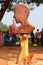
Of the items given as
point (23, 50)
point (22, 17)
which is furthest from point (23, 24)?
point (23, 50)

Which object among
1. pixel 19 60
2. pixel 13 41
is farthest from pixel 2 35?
pixel 19 60

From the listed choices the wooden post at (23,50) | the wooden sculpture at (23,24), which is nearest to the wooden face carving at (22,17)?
the wooden sculpture at (23,24)

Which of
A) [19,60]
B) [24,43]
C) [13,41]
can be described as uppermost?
[24,43]

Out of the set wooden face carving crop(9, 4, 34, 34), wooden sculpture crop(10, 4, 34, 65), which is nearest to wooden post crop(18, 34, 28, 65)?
wooden sculpture crop(10, 4, 34, 65)

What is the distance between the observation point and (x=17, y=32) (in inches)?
158

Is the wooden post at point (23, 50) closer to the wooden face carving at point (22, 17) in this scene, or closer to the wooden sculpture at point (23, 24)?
the wooden sculpture at point (23, 24)

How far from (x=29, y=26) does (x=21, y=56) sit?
0.49 meters

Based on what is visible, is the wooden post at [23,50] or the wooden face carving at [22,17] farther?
the wooden post at [23,50]

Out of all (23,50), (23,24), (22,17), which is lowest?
(23,50)

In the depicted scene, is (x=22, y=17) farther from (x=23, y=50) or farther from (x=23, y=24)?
(x=23, y=50)

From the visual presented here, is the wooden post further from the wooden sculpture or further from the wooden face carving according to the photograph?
the wooden face carving

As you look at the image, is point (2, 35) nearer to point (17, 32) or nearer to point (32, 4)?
point (32, 4)

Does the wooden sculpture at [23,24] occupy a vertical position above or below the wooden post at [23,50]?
above

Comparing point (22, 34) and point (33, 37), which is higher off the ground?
point (22, 34)
